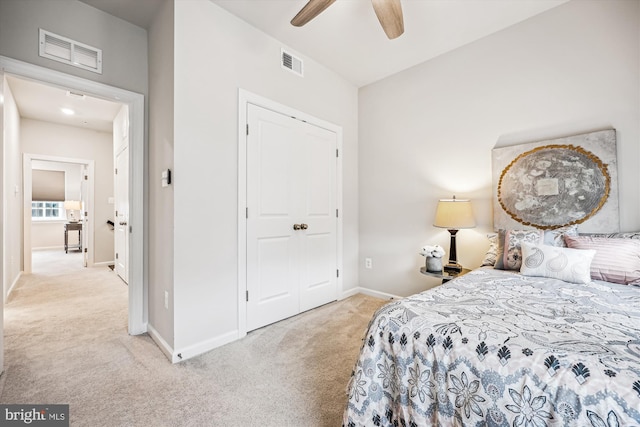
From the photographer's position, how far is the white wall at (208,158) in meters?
2.05

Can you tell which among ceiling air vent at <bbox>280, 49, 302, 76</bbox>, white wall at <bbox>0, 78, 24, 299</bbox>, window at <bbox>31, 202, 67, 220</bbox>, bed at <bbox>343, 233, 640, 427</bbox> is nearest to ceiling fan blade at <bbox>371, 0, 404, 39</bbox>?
ceiling air vent at <bbox>280, 49, 302, 76</bbox>

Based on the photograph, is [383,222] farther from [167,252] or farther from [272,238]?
[167,252]

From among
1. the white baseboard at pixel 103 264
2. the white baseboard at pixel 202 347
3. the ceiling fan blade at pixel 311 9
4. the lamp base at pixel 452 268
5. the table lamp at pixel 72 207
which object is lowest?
the white baseboard at pixel 202 347

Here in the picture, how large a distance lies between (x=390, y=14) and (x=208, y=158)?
1.65 meters

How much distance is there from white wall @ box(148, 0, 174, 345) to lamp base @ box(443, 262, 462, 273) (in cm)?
220

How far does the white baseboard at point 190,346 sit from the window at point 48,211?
8133mm

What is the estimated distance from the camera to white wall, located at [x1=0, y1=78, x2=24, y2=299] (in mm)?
3395

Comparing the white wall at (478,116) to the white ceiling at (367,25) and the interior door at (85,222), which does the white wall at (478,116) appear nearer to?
the white ceiling at (367,25)

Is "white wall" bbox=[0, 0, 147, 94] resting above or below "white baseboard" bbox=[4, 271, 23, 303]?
above

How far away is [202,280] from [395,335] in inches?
62.4

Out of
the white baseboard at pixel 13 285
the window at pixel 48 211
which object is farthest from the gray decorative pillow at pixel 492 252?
the window at pixel 48 211

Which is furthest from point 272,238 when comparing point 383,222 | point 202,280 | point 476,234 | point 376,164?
point 476,234

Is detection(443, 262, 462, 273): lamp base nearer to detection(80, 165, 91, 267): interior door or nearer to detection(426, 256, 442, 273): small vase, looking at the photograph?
detection(426, 256, 442, 273): small vase

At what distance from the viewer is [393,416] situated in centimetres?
115
